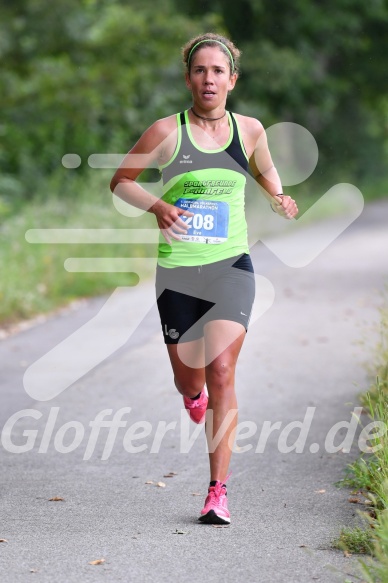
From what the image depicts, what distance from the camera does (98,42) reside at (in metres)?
23.7

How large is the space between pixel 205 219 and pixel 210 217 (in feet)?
0.08

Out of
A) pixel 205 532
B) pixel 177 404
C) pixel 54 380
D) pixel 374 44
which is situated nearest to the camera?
pixel 205 532

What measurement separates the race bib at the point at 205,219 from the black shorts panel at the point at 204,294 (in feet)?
0.47

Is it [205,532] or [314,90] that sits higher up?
[314,90]

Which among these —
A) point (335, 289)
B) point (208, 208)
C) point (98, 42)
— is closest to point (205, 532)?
point (208, 208)

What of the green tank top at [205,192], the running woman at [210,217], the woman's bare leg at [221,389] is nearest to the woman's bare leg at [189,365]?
the running woman at [210,217]

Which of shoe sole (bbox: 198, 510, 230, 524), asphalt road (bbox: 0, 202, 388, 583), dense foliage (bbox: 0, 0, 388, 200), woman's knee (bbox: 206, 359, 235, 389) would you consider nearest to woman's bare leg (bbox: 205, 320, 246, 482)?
woman's knee (bbox: 206, 359, 235, 389)

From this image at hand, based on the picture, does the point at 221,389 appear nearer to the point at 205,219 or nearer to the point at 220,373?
the point at 220,373

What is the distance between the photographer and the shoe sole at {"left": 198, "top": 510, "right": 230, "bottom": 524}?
567 cm

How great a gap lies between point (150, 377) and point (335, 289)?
701 cm

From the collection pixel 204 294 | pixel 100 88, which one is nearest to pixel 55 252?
pixel 100 88

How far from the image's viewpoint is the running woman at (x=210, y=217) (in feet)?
19.0

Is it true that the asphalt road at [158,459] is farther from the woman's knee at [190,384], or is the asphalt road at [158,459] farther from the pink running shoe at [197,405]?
the woman's knee at [190,384]

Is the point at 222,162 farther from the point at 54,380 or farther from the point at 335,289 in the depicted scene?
the point at 335,289
